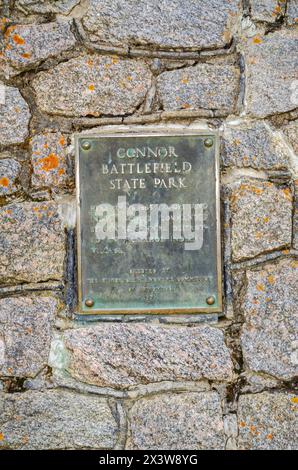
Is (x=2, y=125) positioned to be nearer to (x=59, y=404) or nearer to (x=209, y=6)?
(x=209, y=6)

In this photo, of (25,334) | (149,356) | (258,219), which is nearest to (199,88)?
(258,219)

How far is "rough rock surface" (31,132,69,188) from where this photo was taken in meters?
1.98

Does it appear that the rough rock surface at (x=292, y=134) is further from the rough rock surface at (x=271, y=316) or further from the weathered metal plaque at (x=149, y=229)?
the rough rock surface at (x=271, y=316)

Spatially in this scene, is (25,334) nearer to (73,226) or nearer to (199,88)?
(73,226)

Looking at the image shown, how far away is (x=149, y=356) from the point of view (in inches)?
75.8

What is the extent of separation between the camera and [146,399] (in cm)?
192

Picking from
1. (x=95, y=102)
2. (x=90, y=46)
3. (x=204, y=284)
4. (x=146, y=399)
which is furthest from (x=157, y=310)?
(x=90, y=46)

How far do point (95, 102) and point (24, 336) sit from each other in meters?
0.89

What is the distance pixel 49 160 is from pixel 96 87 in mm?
319

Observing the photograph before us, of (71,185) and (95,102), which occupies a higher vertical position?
(95,102)

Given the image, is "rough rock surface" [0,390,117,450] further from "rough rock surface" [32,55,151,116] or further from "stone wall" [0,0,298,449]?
Answer: "rough rock surface" [32,55,151,116]

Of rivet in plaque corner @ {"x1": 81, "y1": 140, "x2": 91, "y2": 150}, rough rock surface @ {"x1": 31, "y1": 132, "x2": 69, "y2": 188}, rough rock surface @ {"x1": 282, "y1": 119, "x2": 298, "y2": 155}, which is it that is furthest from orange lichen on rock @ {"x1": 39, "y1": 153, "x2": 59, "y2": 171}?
rough rock surface @ {"x1": 282, "y1": 119, "x2": 298, "y2": 155}

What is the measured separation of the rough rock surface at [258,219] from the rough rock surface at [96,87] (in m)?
0.52

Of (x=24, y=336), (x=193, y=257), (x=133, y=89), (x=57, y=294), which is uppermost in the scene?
(x=133, y=89)
